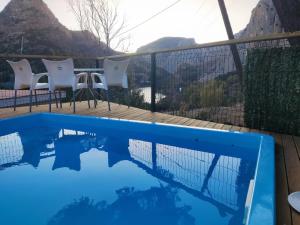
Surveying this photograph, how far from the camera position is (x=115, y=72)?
17.7ft

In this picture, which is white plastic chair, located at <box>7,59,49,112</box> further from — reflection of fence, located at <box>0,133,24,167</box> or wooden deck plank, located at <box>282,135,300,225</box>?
wooden deck plank, located at <box>282,135,300,225</box>

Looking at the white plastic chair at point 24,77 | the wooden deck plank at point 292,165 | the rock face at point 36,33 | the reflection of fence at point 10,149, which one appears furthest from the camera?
the rock face at point 36,33

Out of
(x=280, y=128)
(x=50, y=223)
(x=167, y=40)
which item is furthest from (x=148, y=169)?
(x=167, y=40)

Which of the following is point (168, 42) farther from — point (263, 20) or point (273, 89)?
point (273, 89)

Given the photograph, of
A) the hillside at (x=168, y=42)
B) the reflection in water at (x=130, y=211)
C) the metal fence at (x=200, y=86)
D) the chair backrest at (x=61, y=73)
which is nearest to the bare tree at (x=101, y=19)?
the hillside at (x=168, y=42)

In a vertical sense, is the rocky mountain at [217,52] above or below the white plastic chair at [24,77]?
above

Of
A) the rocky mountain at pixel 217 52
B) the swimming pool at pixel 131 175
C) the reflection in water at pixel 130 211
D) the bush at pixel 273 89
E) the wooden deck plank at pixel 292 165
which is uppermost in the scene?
the rocky mountain at pixel 217 52

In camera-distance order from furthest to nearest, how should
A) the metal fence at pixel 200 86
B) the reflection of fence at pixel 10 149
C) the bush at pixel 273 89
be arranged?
1. the metal fence at pixel 200 86
2. the bush at pixel 273 89
3. the reflection of fence at pixel 10 149

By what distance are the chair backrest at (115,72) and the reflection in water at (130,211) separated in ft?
11.0

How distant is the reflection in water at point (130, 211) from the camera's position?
6.09ft

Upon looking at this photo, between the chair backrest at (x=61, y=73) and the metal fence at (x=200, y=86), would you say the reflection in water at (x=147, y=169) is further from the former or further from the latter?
the metal fence at (x=200, y=86)

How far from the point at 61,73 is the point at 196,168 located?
3209 mm

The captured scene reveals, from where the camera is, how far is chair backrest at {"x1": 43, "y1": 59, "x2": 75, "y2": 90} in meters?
4.90

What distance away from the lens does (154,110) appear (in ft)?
17.6
